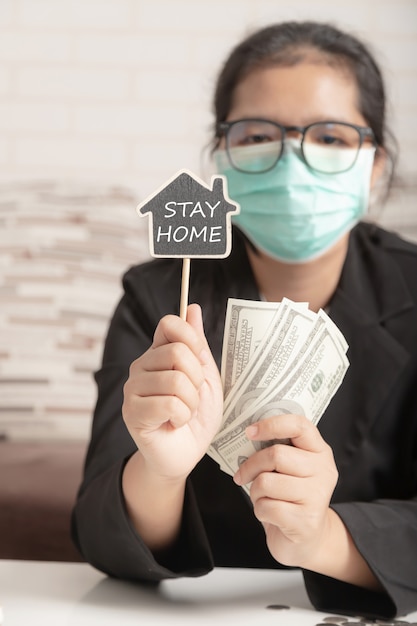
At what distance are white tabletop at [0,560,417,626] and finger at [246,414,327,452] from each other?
0.18 m

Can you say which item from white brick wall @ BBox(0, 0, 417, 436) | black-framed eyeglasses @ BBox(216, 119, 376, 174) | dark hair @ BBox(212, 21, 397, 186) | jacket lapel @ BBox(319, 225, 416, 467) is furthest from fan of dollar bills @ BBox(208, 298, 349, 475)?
white brick wall @ BBox(0, 0, 417, 436)

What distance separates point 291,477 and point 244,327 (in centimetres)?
16

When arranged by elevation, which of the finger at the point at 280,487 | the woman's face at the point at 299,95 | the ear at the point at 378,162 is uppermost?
the woman's face at the point at 299,95

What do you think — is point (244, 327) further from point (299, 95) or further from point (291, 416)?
point (299, 95)

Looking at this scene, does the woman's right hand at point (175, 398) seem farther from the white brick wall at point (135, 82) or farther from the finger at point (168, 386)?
the white brick wall at point (135, 82)

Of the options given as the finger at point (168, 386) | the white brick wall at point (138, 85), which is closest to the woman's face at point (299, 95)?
the finger at point (168, 386)

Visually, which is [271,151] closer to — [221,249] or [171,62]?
[221,249]

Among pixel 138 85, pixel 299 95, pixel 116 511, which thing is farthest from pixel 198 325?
pixel 138 85

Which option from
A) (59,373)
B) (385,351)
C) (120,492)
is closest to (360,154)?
(385,351)

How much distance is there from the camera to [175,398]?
782 millimetres

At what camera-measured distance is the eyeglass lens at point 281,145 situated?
1.22 meters

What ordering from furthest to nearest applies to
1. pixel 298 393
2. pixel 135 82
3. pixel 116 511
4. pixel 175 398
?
pixel 135 82
pixel 116 511
pixel 298 393
pixel 175 398

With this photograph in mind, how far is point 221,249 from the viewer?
828mm

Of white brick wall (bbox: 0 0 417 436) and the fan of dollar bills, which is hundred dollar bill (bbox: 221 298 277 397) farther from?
white brick wall (bbox: 0 0 417 436)
